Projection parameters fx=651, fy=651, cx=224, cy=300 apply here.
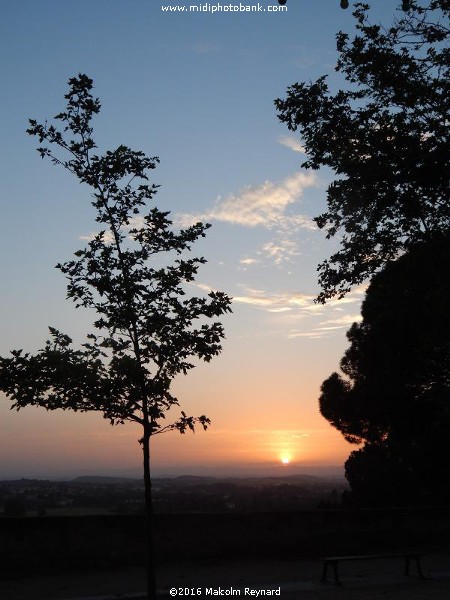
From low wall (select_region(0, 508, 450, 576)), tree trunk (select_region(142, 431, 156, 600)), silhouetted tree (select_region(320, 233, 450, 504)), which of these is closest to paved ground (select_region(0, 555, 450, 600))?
low wall (select_region(0, 508, 450, 576))

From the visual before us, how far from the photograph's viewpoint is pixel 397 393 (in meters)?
22.4

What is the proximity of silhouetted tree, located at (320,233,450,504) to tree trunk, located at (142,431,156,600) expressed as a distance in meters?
7.05

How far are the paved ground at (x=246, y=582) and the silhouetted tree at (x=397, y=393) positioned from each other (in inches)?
171

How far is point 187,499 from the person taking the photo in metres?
18.3

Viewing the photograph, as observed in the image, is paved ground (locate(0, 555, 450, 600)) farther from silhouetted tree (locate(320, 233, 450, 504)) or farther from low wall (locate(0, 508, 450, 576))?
silhouetted tree (locate(320, 233, 450, 504))

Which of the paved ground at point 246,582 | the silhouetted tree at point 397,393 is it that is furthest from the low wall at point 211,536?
the silhouetted tree at point 397,393

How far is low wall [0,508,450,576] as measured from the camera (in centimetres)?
1274

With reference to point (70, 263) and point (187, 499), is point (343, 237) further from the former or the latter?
point (187, 499)

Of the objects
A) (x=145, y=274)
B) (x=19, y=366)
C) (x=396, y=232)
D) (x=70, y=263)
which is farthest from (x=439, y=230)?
(x=19, y=366)

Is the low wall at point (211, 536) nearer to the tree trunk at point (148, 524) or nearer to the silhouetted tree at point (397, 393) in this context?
the silhouetted tree at point (397, 393)

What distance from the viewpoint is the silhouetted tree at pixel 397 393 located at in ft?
49.6

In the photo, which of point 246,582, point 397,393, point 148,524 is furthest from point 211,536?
point 397,393

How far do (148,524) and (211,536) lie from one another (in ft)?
17.4

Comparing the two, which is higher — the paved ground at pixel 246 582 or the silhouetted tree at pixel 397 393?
the silhouetted tree at pixel 397 393
